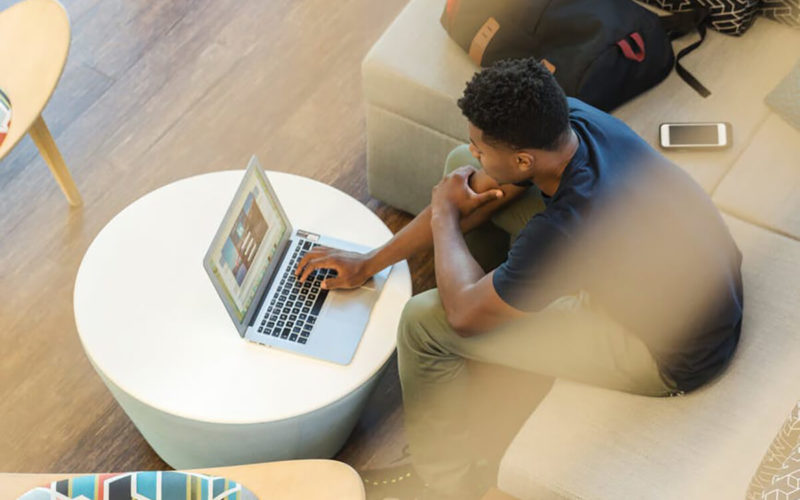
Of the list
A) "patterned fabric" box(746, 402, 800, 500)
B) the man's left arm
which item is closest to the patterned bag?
the man's left arm

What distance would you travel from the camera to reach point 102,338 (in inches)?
72.8

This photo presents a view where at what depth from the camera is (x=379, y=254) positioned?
195cm

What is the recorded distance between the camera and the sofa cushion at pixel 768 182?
205 cm

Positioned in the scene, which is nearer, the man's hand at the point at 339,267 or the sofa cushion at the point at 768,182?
the man's hand at the point at 339,267

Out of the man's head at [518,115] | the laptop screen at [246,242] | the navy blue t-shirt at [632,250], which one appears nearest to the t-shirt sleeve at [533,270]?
the navy blue t-shirt at [632,250]

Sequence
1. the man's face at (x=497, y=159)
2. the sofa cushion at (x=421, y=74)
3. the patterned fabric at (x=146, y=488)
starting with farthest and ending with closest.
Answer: the sofa cushion at (x=421, y=74) → the man's face at (x=497, y=159) → the patterned fabric at (x=146, y=488)

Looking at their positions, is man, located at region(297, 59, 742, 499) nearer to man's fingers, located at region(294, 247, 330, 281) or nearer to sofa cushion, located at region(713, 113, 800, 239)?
man's fingers, located at region(294, 247, 330, 281)

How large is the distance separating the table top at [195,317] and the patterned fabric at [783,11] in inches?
44.5

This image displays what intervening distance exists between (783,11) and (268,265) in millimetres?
1403

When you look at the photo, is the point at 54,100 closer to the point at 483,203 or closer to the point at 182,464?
the point at 182,464

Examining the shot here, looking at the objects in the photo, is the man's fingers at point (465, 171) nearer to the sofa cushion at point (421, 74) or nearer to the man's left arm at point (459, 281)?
the man's left arm at point (459, 281)

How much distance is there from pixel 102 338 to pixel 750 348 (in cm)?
125

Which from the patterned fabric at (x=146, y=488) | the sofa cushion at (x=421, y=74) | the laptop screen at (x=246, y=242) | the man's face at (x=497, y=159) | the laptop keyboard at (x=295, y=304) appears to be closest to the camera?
the patterned fabric at (x=146, y=488)

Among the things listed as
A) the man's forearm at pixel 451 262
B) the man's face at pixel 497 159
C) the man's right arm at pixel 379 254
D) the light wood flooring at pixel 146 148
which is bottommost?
the light wood flooring at pixel 146 148
